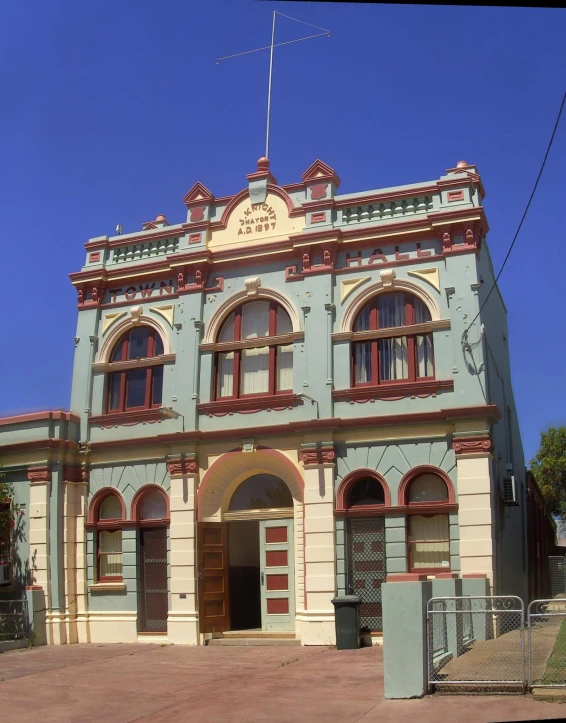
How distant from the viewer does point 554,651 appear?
43.8 feet

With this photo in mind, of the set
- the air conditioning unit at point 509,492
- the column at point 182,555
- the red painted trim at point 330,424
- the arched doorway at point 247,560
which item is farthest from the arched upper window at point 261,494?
the air conditioning unit at point 509,492

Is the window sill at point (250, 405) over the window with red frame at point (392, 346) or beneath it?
beneath

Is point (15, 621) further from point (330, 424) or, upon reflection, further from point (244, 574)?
point (330, 424)

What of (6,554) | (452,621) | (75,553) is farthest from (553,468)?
(452,621)

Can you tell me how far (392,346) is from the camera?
19.5 m

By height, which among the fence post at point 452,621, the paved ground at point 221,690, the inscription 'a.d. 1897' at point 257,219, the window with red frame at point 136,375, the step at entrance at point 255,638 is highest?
the inscription 'a.d. 1897' at point 257,219

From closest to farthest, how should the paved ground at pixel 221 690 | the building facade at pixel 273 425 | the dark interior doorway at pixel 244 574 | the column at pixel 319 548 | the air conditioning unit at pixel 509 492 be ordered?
the paved ground at pixel 221 690 < the column at pixel 319 548 < the building facade at pixel 273 425 < the air conditioning unit at pixel 509 492 < the dark interior doorway at pixel 244 574

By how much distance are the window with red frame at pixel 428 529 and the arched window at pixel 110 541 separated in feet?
23.3

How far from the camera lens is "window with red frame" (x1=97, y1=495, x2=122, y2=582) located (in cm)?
2109

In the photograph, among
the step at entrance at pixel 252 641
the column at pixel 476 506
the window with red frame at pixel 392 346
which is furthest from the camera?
the window with red frame at pixel 392 346

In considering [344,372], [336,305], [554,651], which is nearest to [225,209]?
[336,305]

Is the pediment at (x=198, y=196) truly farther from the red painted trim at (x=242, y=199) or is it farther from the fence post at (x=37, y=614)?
the fence post at (x=37, y=614)

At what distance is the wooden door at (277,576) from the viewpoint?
1939cm

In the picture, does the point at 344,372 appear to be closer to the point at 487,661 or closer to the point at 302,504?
the point at 302,504
